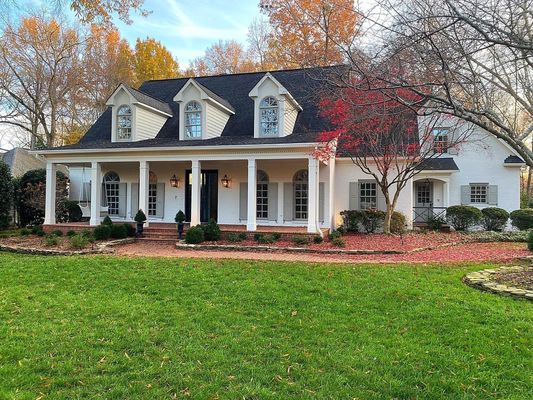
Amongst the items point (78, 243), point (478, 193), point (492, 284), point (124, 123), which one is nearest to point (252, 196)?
point (78, 243)

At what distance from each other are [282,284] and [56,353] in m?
3.80

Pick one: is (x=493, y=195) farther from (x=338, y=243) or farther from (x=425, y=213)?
(x=338, y=243)

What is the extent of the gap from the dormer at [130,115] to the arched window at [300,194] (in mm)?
6660

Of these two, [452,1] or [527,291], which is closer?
[452,1]

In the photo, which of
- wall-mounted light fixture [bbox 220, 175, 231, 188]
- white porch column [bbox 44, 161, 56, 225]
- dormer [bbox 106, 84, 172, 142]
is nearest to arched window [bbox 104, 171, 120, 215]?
dormer [bbox 106, 84, 172, 142]

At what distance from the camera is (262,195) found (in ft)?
51.8

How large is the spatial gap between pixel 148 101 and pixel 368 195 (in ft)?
33.0

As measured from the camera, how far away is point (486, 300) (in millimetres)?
5816

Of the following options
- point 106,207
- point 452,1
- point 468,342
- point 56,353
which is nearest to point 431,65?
point 452,1

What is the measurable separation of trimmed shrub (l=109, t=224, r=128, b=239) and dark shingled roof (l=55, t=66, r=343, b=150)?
314cm

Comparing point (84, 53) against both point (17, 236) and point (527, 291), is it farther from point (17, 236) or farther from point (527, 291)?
point (527, 291)

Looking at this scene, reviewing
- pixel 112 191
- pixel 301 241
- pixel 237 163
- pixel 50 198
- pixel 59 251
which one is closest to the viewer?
pixel 59 251

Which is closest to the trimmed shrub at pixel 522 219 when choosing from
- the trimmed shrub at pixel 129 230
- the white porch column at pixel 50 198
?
the trimmed shrub at pixel 129 230

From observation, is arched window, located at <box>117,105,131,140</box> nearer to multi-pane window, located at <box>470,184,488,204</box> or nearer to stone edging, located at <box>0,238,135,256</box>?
stone edging, located at <box>0,238,135,256</box>
